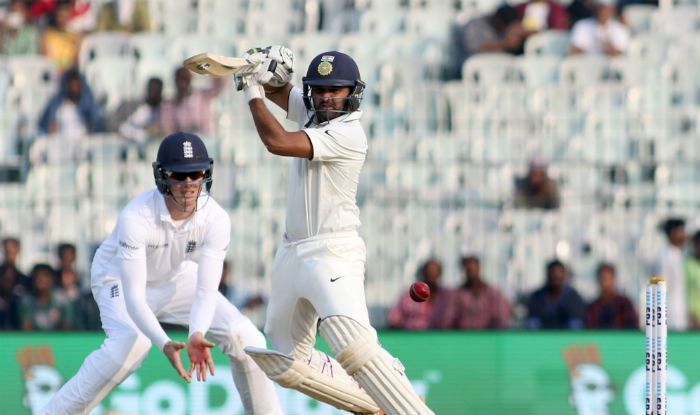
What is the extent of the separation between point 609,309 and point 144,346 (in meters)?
4.70

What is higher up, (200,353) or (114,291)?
(114,291)

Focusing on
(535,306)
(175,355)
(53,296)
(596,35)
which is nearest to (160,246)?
(175,355)

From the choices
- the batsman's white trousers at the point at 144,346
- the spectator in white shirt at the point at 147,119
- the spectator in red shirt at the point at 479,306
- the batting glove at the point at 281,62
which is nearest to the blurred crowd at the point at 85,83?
the spectator in white shirt at the point at 147,119

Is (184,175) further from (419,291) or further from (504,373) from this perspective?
(504,373)

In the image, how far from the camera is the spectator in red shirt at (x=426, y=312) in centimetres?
1087

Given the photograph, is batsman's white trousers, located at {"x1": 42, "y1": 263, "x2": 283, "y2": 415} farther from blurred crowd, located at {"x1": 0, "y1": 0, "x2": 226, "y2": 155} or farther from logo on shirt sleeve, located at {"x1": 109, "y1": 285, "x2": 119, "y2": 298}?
blurred crowd, located at {"x1": 0, "y1": 0, "x2": 226, "y2": 155}

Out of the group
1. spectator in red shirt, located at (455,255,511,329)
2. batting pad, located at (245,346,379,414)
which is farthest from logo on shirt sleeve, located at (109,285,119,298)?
spectator in red shirt, located at (455,255,511,329)

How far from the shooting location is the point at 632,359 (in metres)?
10.5

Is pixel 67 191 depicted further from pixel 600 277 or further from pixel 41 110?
pixel 600 277


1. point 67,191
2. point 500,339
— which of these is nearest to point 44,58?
point 67,191

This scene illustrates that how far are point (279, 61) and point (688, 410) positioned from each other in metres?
5.03

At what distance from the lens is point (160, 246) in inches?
291

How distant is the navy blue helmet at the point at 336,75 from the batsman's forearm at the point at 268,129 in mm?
420

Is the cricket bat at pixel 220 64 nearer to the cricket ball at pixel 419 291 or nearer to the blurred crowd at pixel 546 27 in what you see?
the cricket ball at pixel 419 291
